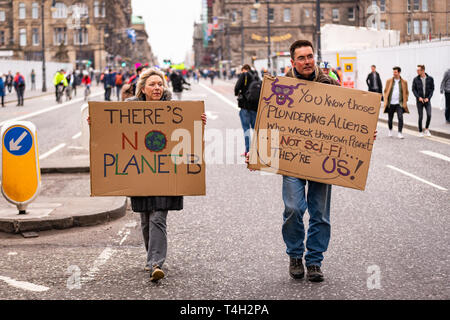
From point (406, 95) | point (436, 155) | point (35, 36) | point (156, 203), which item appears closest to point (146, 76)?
point (156, 203)

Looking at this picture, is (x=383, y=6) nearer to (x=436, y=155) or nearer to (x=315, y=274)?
(x=436, y=155)

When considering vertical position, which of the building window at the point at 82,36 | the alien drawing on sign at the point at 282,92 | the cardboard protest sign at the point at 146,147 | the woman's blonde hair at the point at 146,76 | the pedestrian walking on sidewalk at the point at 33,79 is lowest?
the cardboard protest sign at the point at 146,147

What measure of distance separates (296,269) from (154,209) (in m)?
1.28

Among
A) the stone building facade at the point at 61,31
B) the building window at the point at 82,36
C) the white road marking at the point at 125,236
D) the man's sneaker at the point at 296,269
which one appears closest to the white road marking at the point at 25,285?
the white road marking at the point at 125,236

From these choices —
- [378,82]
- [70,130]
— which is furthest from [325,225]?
[378,82]

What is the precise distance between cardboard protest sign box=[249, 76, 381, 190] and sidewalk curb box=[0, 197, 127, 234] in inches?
123

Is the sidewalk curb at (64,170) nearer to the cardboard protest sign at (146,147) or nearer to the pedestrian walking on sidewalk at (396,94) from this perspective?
the cardboard protest sign at (146,147)

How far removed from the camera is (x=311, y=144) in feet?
20.4

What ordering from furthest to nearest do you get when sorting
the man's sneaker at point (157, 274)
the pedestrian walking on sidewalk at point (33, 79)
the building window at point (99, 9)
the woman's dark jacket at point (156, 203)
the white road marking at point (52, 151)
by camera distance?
the building window at point (99, 9)
the pedestrian walking on sidewalk at point (33, 79)
the white road marking at point (52, 151)
the woman's dark jacket at point (156, 203)
the man's sneaker at point (157, 274)

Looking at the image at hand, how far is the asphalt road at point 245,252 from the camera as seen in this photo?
5.74 m

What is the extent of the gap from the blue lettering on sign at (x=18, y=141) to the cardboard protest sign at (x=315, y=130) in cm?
330

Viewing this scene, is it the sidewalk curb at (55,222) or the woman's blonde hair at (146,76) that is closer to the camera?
the woman's blonde hair at (146,76)

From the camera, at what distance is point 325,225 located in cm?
610

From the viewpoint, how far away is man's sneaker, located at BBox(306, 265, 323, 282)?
5.95 m
